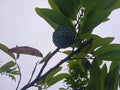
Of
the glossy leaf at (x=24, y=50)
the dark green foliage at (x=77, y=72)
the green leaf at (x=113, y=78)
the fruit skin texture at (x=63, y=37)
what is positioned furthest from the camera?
the dark green foliage at (x=77, y=72)

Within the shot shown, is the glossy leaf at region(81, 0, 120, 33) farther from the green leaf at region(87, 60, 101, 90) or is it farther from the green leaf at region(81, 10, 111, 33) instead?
the green leaf at region(87, 60, 101, 90)

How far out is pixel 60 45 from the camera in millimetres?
997

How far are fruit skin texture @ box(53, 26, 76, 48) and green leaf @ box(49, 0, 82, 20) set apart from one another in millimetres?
128

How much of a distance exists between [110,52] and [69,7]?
265 mm

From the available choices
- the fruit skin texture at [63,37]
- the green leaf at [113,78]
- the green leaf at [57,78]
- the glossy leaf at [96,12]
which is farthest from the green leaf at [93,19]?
the green leaf at [57,78]

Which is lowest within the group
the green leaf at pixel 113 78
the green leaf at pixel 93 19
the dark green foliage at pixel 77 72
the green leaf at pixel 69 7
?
the green leaf at pixel 113 78

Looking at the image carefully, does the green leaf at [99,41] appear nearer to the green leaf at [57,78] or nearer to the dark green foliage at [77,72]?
the dark green foliage at [77,72]

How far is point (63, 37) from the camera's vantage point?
1.00 meters

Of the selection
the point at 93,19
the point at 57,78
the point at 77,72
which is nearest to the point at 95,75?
the point at 93,19

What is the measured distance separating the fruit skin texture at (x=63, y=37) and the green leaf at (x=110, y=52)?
0.19 meters

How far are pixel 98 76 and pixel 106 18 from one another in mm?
249

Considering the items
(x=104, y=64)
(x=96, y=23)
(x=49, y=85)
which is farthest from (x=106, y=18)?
(x=49, y=85)

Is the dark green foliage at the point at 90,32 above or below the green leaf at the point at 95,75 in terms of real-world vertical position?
above

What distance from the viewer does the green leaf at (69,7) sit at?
1.13 meters
